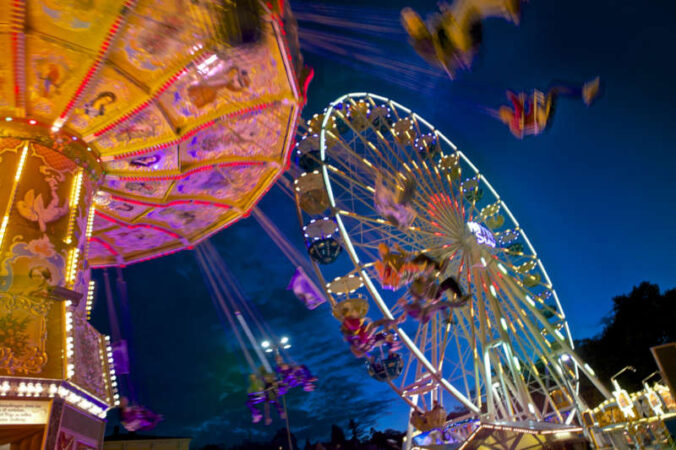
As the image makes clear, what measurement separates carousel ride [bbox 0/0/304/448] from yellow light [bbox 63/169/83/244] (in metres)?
0.03

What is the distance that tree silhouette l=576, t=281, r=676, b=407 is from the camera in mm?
24109

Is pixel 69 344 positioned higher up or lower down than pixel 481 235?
lower down

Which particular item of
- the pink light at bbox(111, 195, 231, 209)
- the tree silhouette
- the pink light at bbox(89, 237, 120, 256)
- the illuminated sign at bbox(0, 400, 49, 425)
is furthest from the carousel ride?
the tree silhouette

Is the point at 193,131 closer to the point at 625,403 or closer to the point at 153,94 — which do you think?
the point at 153,94

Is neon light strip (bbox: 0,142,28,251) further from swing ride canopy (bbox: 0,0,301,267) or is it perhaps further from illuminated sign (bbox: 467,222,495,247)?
illuminated sign (bbox: 467,222,495,247)

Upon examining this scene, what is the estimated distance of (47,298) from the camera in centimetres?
602

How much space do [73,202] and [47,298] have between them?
5.32 feet

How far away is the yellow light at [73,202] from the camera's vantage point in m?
6.76

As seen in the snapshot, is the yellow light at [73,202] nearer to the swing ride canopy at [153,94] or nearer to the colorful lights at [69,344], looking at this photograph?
the swing ride canopy at [153,94]

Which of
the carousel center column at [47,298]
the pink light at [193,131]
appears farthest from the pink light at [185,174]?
the carousel center column at [47,298]

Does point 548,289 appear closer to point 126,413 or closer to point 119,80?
point 126,413

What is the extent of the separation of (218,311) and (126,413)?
32.8m

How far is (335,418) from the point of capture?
58719 millimetres

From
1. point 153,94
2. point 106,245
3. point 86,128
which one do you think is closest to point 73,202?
point 86,128
